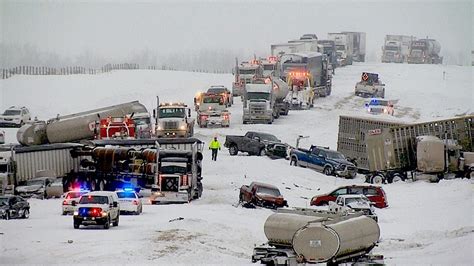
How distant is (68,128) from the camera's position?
191ft

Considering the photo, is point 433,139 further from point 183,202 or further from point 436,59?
point 436,59

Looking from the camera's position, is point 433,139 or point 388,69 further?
point 388,69

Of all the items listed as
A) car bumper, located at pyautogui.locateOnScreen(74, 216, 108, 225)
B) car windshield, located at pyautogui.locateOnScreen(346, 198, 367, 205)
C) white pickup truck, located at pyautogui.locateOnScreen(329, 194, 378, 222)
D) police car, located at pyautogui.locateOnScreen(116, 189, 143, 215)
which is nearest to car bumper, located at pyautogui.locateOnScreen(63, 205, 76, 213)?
police car, located at pyautogui.locateOnScreen(116, 189, 143, 215)

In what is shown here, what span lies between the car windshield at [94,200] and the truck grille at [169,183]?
8598 mm

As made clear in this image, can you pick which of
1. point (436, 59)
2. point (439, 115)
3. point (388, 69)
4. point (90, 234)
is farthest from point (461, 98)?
point (90, 234)

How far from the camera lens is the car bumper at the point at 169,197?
137ft

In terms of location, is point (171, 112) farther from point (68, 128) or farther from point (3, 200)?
point (3, 200)

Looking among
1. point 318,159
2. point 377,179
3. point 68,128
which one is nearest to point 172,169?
point 318,159

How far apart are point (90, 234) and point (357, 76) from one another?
282 feet

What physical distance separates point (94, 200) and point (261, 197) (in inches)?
372

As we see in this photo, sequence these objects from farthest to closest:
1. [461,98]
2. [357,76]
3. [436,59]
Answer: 1. [436,59]
2. [357,76]
3. [461,98]

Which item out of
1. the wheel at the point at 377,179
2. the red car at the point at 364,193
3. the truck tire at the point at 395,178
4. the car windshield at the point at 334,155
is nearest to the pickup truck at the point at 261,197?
the red car at the point at 364,193

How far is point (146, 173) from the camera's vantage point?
43.4 m

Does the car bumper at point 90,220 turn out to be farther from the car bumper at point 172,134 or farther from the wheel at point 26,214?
the car bumper at point 172,134
